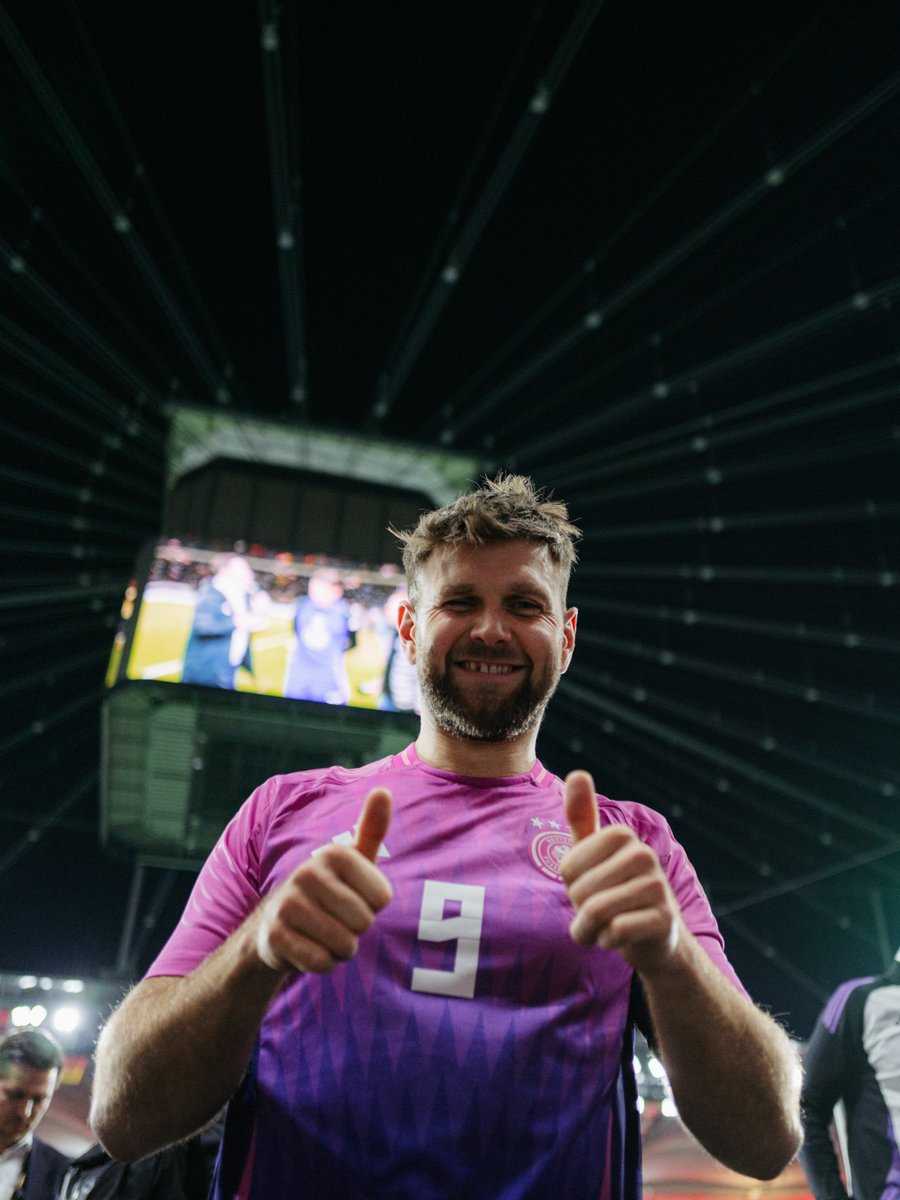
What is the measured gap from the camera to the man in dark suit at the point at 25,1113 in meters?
5.00

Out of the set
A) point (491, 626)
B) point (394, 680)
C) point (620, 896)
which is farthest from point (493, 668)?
point (394, 680)

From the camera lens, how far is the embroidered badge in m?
2.05

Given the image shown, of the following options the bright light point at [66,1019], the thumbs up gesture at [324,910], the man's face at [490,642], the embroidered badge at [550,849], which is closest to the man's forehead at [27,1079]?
the man's face at [490,642]

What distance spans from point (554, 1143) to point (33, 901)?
3179 cm

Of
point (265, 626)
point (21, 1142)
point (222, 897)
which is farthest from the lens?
point (265, 626)

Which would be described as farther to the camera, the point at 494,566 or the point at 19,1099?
the point at 19,1099

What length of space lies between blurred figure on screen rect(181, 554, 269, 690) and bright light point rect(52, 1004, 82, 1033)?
29.0 ft

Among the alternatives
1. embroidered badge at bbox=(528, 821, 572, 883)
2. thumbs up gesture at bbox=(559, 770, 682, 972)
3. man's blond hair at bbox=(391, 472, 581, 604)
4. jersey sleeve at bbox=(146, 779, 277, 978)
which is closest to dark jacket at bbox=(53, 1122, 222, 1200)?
jersey sleeve at bbox=(146, 779, 277, 978)

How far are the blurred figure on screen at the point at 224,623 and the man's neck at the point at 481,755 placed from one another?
15341 millimetres

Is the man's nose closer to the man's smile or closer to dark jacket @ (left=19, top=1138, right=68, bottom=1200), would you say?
the man's smile

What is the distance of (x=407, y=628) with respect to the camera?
2576mm

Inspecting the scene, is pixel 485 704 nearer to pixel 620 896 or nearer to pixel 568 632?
pixel 568 632

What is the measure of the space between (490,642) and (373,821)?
75 centimetres

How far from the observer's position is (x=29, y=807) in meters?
27.6
